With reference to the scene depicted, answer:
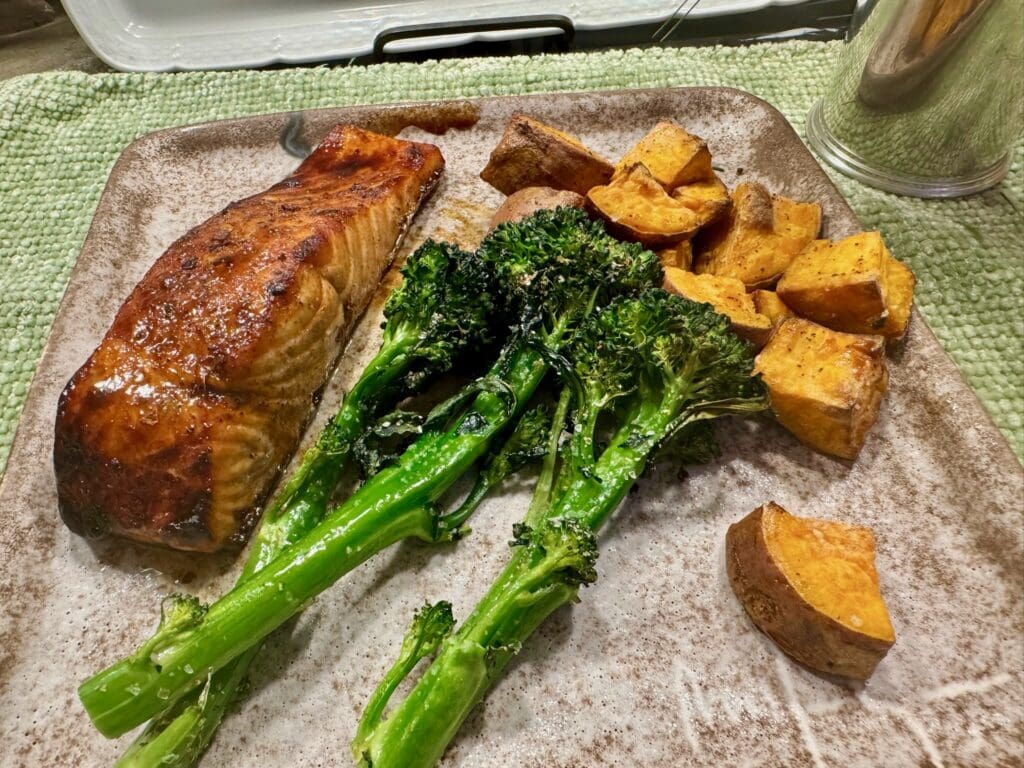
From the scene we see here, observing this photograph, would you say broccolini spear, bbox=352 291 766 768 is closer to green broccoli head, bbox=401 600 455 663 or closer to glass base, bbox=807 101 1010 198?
green broccoli head, bbox=401 600 455 663

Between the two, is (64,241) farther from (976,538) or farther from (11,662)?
(976,538)

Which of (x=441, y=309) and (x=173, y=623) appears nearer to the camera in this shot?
(x=173, y=623)

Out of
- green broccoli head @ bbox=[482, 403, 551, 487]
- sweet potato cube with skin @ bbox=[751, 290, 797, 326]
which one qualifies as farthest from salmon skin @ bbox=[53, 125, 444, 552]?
sweet potato cube with skin @ bbox=[751, 290, 797, 326]

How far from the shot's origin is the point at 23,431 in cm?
195

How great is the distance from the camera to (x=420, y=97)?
329 centimetres

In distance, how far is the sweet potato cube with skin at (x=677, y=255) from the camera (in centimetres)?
218

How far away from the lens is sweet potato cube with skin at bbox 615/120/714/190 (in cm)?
230

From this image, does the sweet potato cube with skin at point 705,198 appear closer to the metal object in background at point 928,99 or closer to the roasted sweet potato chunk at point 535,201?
the roasted sweet potato chunk at point 535,201

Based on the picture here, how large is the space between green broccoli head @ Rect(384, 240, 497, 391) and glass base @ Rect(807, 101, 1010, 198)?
171 cm

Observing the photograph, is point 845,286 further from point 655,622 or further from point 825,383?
point 655,622

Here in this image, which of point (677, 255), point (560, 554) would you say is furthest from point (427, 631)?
point (677, 255)

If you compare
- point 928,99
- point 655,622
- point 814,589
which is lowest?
point 655,622

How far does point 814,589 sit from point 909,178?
6.43 feet

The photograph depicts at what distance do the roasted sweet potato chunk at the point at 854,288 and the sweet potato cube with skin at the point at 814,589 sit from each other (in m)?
0.62
